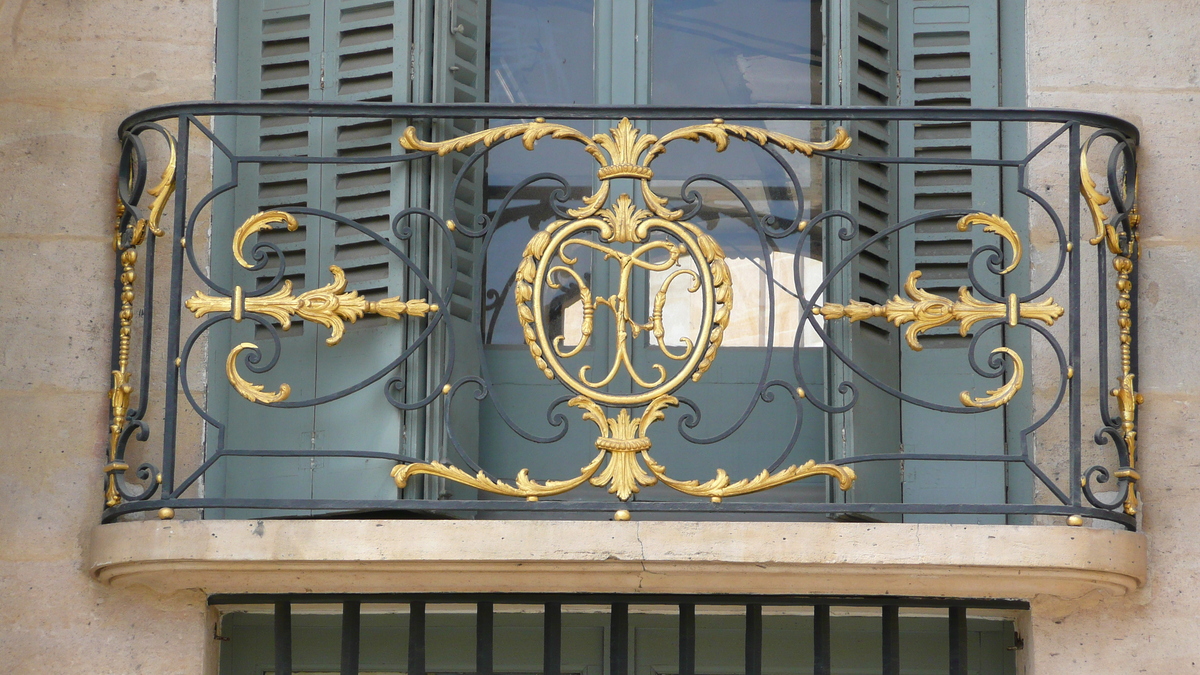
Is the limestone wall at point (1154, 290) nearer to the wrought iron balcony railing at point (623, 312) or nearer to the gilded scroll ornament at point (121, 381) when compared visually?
the wrought iron balcony railing at point (623, 312)

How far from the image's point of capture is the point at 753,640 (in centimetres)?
473

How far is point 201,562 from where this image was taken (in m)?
4.49

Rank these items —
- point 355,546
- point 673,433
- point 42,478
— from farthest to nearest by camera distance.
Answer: point 673,433 < point 42,478 < point 355,546

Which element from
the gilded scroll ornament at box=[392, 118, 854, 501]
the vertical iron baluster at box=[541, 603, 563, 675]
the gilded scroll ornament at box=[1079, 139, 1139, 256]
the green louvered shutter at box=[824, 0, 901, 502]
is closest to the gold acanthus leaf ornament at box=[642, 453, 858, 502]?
the gilded scroll ornament at box=[392, 118, 854, 501]

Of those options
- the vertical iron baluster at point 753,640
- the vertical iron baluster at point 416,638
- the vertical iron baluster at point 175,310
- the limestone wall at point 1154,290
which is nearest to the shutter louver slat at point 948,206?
the limestone wall at point 1154,290

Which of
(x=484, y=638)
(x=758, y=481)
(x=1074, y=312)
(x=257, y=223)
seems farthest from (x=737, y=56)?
(x=484, y=638)

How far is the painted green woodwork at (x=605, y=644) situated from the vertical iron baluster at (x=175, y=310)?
54cm

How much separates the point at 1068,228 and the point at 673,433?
1.21 metres

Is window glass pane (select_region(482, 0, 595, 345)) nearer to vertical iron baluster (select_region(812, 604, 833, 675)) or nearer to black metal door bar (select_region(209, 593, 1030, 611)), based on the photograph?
black metal door bar (select_region(209, 593, 1030, 611))

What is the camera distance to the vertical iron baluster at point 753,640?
4715 mm

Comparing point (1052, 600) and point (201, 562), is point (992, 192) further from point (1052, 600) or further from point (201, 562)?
point (201, 562)

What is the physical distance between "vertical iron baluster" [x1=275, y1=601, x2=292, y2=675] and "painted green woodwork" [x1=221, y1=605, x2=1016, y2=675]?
0.09m

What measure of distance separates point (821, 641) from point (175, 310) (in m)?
1.86

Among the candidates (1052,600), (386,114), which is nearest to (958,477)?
(1052,600)
